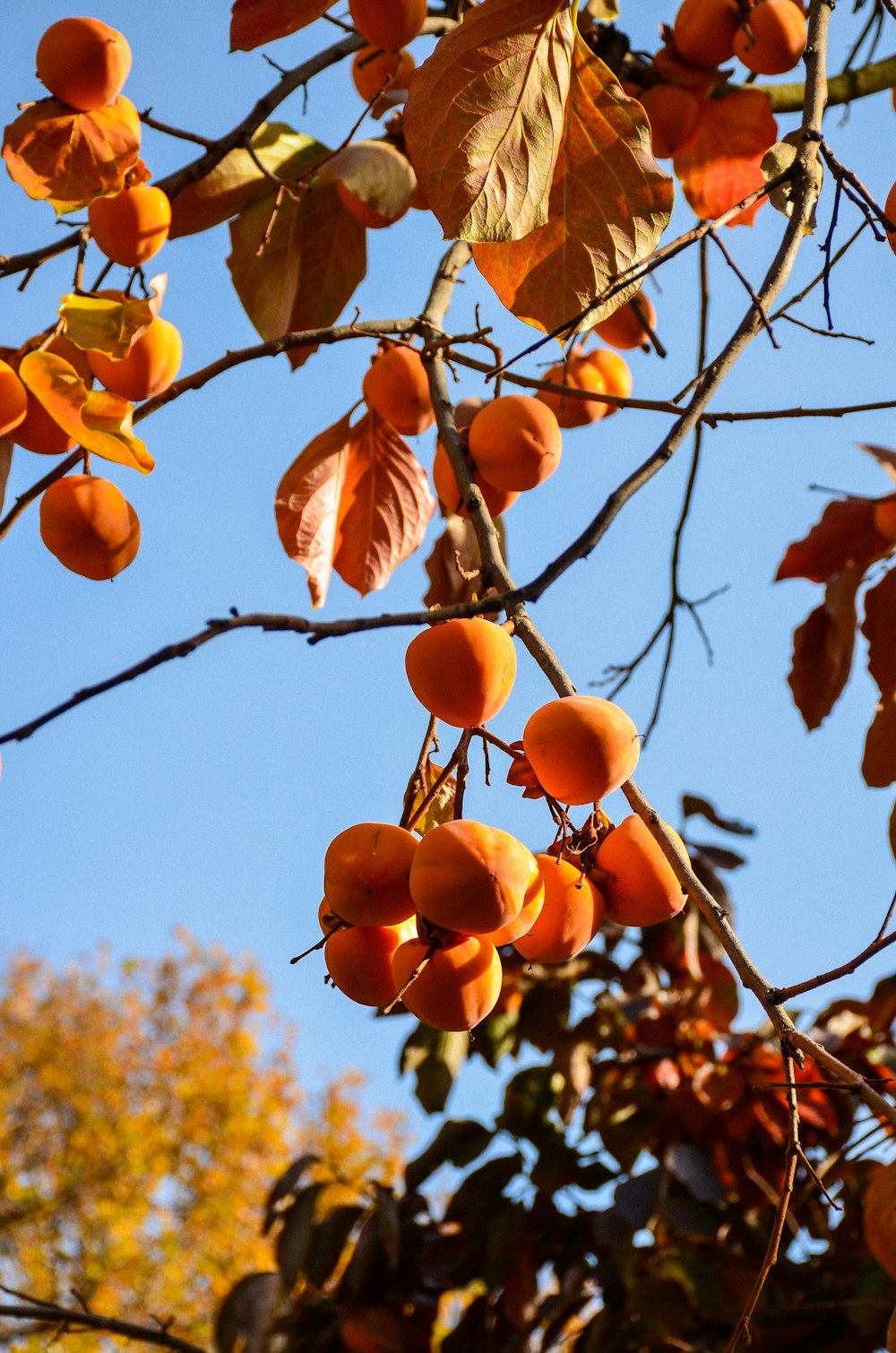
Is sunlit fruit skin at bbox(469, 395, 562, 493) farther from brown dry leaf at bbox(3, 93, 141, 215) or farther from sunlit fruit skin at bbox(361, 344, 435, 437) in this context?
brown dry leaf at bbox(3, 93, 141, 215)

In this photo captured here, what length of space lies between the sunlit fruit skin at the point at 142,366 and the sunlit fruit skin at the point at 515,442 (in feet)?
0.97

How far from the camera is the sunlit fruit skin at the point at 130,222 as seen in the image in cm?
112

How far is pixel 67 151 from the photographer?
110cm

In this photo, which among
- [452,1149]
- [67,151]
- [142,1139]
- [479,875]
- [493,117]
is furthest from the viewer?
[142,1139]

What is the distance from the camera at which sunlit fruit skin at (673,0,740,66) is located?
135 cm

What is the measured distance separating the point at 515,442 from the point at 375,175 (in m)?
0.46

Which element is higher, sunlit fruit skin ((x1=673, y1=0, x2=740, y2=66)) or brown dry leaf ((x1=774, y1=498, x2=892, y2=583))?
sunlit fruit skin ((x1=673, y1=0, x2=740, y2=66))

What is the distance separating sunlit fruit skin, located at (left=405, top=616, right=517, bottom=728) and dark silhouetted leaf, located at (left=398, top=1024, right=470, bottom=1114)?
1293mm

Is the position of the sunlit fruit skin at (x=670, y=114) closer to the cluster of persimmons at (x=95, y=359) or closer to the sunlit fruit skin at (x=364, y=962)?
the cluster of persimmons at (x=95, y=359)

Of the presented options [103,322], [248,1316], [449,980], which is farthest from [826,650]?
[248,1316]

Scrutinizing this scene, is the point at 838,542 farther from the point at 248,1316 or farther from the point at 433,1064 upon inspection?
the point at 248,1316

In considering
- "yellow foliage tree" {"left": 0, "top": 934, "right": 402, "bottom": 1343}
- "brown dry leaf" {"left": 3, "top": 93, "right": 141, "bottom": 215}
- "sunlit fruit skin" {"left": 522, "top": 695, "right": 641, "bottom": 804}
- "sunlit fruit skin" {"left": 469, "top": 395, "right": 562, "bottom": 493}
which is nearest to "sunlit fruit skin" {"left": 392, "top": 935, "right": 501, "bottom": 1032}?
"sunlit fruit skin" {"left": 522, "top": 695, "right": 641, "bottom": 804}

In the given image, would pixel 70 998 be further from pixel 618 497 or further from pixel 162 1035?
pixel 618 497

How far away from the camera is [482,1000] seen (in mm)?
705
